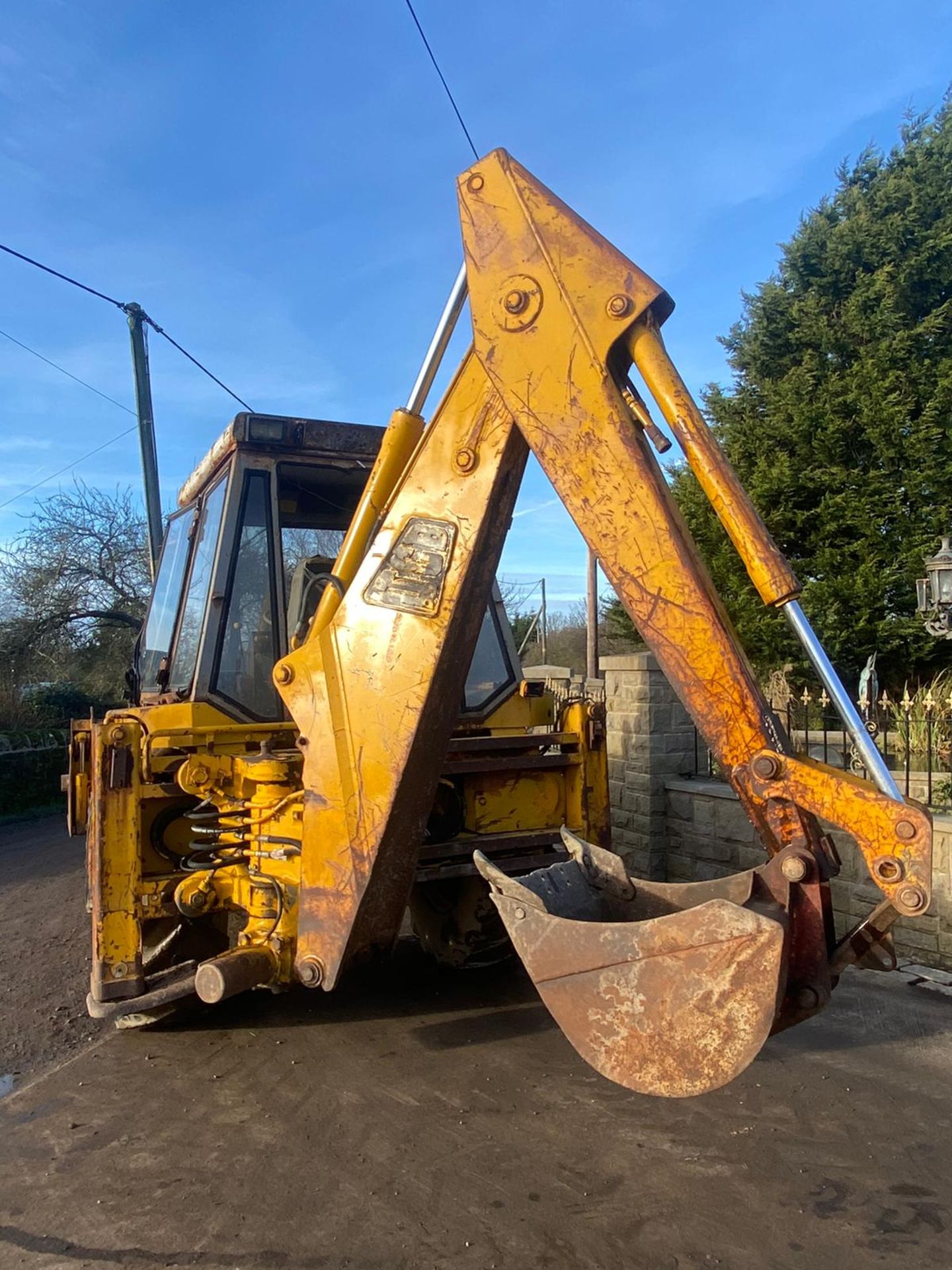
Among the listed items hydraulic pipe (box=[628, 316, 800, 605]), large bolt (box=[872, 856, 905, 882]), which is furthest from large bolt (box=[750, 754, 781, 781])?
hydraulic pipe (box=[628, 316, 800, 605])

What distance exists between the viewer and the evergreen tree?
1312 cm

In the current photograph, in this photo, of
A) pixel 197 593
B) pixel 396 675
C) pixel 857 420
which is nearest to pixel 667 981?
pixel 396 675

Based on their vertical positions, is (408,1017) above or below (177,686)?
below

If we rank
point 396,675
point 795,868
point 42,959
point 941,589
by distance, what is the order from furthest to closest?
point 941,589, point 42,959, point 396,675, point 795,868

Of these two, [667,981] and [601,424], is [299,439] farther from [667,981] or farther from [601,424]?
[667,981]

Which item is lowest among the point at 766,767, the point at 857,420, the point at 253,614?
the point at 766,767

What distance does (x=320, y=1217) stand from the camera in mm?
2973

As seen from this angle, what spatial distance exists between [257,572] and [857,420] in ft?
38.6

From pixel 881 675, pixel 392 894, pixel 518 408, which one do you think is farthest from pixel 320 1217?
pixel 881 675

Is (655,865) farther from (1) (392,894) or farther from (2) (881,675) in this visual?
(2) (881,675)

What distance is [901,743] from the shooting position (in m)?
7.89

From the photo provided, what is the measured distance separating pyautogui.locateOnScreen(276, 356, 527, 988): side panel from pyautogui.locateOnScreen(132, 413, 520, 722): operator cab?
2.78ft

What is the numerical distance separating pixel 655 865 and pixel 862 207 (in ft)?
41.6

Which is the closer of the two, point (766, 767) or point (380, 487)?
point (766, 767)
